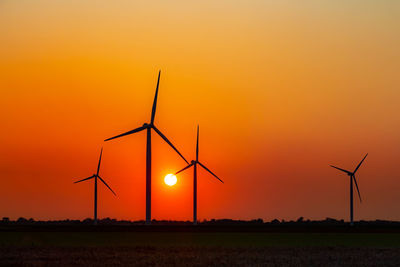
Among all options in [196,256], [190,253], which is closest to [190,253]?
[190,253]

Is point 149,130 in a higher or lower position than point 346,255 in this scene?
higher

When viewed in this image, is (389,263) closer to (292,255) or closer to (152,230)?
(292,255)

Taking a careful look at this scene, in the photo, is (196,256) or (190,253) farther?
(190,253)

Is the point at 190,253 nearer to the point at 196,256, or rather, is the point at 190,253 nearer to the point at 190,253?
the point at 190,253

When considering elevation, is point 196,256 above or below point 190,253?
below

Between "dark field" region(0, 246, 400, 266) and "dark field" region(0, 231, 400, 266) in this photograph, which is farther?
"dark field" region(0, 231, 400, 266)

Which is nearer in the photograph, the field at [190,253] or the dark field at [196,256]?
the dark field at [196,256]

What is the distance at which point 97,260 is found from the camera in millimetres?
63250

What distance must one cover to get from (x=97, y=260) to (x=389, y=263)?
2435 cm

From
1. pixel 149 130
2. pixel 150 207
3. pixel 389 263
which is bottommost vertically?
pixel 389 263

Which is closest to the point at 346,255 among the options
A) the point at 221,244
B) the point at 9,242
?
the point at 221,244

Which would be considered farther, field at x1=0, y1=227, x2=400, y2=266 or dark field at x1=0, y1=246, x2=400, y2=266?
field at x1=0, y1=227, x2=400, y2=266

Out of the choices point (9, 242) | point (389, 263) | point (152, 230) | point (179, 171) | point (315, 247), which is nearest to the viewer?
point (389, 263)

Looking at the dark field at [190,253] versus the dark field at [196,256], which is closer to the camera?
the dark field at [196,256]
